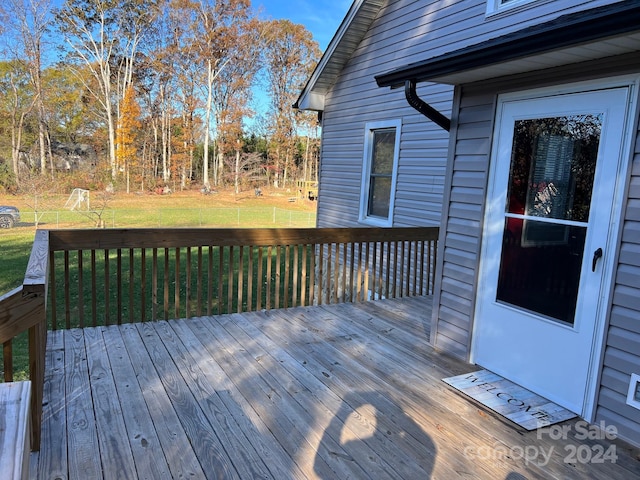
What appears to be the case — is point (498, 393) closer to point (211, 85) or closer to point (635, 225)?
point (635, 225)

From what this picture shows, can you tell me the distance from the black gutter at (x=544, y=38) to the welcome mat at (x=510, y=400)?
2.06 meters

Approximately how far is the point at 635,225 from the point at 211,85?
24.5 meters

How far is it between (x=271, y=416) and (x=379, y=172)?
4569 mm

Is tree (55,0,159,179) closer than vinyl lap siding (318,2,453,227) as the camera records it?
No

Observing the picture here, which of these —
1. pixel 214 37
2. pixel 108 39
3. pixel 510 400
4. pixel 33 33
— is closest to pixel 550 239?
pixel 510 400

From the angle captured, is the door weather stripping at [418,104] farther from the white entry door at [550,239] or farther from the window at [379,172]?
the window at [379,172]

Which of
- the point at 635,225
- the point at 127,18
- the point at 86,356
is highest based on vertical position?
the point at 127,18

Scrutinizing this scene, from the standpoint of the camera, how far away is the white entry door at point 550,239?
7.91ft

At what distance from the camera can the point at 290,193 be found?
25688mm

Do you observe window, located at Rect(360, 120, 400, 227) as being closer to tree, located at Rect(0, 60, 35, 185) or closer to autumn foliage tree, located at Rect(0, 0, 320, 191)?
autumn foliage tree, located at Rect(0, 0, 320, 191)

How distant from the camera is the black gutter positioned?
1.92 meters

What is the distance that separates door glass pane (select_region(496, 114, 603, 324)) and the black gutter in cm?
54

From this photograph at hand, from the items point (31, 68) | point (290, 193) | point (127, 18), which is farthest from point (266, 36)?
point (31, 68)

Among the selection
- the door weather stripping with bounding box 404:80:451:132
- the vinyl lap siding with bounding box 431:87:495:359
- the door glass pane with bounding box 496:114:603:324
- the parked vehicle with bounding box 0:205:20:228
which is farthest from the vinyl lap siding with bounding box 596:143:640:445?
the parked vehicle with bounding box 0:205:20:228
